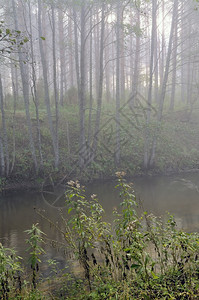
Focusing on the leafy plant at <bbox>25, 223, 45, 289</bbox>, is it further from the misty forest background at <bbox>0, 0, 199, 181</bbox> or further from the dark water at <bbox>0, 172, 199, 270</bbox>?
the misty forest background at <bbox>0, 0, 199, 181</bbox>

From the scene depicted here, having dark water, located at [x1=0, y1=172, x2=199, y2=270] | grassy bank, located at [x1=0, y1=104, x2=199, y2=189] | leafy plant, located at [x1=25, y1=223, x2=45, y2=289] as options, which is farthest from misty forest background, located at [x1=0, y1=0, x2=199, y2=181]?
leafy plant, located at [x1=25, y1=223, x2=45, y2=289]

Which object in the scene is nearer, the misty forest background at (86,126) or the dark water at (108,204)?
the dark water at (108,204)

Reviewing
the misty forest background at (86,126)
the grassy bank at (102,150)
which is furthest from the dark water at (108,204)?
the misty forest background at (86,126)

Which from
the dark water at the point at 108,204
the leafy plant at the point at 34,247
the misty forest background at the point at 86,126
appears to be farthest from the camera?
the misty forest background at the point at 86,126

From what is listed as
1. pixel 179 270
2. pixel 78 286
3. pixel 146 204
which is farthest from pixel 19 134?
pixel 179 270

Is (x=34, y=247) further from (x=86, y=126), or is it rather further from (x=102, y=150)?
(x=86, y=126)

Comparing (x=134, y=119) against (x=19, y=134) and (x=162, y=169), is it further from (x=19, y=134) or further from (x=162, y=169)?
(x=19, y=134)

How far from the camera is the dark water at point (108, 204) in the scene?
7.29 meters

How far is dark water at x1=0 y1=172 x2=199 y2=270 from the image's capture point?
7293 millimetres

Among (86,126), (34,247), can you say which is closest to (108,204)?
(34,247)

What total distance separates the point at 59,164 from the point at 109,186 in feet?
9.41

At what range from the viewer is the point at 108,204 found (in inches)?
400

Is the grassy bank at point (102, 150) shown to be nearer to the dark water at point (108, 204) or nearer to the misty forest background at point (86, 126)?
the misty forest background at point (86, 126)

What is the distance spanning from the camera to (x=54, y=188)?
12.7 metres
